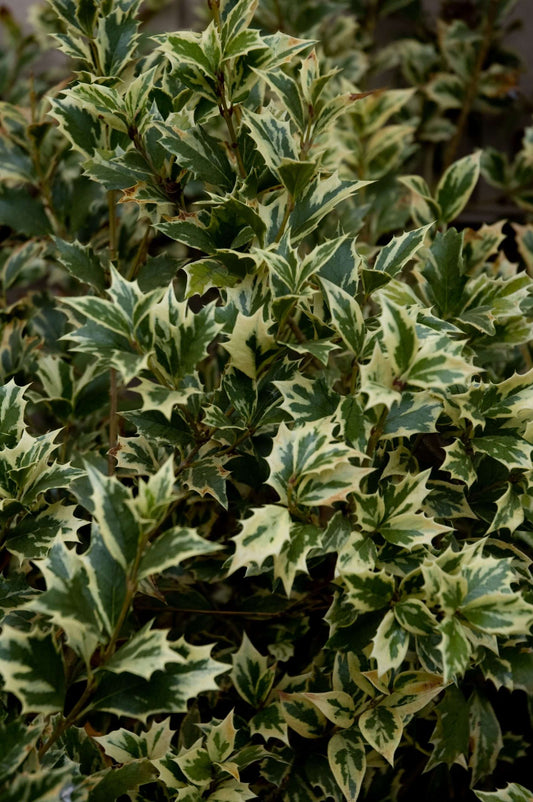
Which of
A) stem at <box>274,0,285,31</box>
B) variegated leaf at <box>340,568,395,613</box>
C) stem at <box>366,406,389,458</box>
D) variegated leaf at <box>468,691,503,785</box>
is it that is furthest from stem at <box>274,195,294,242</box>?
stem at <box>274,0,285,31</box>

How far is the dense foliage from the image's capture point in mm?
671

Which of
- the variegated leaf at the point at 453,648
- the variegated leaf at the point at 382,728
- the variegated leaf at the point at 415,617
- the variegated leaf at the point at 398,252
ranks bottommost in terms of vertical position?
the variegated leaf at the point at 382,728

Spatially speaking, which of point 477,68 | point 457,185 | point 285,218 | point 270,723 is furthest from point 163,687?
point 477,68

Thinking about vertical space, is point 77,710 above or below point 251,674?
above

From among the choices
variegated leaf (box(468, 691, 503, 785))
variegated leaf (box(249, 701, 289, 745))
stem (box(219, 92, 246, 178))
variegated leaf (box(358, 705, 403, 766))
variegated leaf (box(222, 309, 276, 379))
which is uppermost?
stem (box(219, 92, 246, 178))

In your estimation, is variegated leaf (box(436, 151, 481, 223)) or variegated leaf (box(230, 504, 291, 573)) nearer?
variegated leaf (box(230, 504, 291, 573))

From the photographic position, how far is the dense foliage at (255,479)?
2.20ft

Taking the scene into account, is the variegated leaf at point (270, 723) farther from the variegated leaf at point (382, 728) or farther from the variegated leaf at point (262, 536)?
the variegated leaf at point (262, 536)

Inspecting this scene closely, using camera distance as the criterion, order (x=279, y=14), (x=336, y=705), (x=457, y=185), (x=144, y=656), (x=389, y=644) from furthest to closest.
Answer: (x=279, y=14) < (x=457, y=185) < (x=336, y=705) < (x=389, y=644) < (x=144, y=656)

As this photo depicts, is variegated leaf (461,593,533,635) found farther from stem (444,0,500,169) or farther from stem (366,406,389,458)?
stem (444,0,500,169)

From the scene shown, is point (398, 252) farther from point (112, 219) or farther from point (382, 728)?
point (382, 728)

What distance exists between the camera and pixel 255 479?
0.97m

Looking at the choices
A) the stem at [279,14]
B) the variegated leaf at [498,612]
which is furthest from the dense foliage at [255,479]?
the stem at [279,14]

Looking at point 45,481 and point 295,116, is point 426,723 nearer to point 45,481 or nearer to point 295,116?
point 45,481
